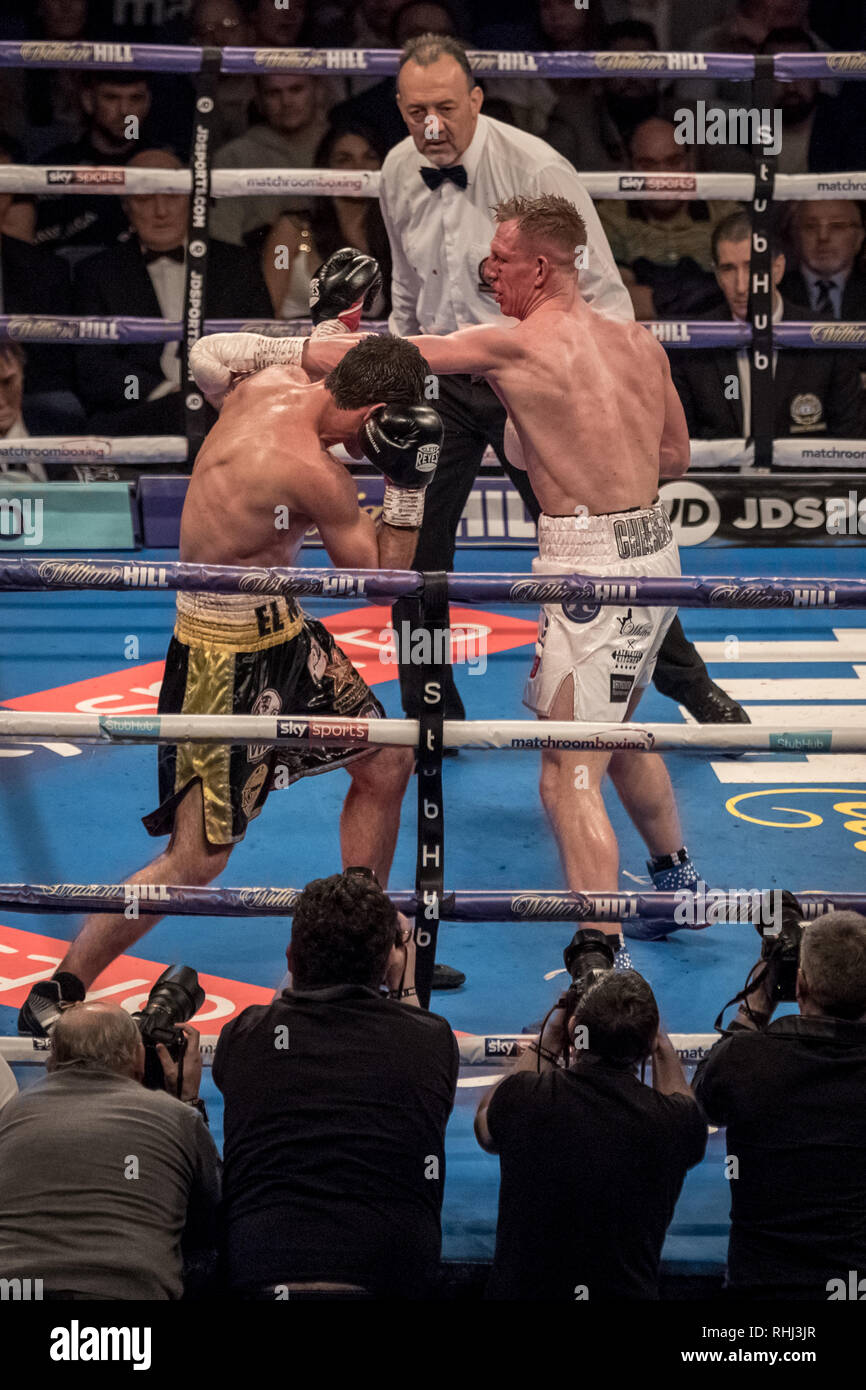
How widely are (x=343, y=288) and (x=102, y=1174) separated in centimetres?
218

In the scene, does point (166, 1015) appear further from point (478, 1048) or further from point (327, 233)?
point (327, 233)

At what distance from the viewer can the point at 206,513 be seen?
3340mm

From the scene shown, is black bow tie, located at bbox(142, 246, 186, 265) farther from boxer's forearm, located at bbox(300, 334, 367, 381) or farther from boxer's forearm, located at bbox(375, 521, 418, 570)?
boxer's forearm, located at bbox(375, 521, 418, 570)

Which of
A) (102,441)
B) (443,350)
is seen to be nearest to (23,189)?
(102,441)

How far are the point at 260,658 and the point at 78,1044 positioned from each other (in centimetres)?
110

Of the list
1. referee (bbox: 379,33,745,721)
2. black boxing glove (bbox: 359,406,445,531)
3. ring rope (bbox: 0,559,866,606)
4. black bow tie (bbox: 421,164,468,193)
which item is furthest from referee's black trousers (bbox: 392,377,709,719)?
ring rope (bbox: 0,559,866,606)

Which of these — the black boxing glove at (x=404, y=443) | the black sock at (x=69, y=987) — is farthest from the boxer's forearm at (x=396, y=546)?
the black sock at (x=69, y=987)

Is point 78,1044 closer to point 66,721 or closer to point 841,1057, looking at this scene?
point 66,721

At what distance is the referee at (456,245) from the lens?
15.5 ft

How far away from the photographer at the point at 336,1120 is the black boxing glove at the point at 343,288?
170 cm

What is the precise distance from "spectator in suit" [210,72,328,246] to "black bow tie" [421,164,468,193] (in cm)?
182

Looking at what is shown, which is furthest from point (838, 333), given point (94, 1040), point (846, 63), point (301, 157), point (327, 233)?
point (94, 1040)

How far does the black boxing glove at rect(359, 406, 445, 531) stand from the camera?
3.06 m

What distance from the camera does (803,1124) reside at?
2.33 metres
